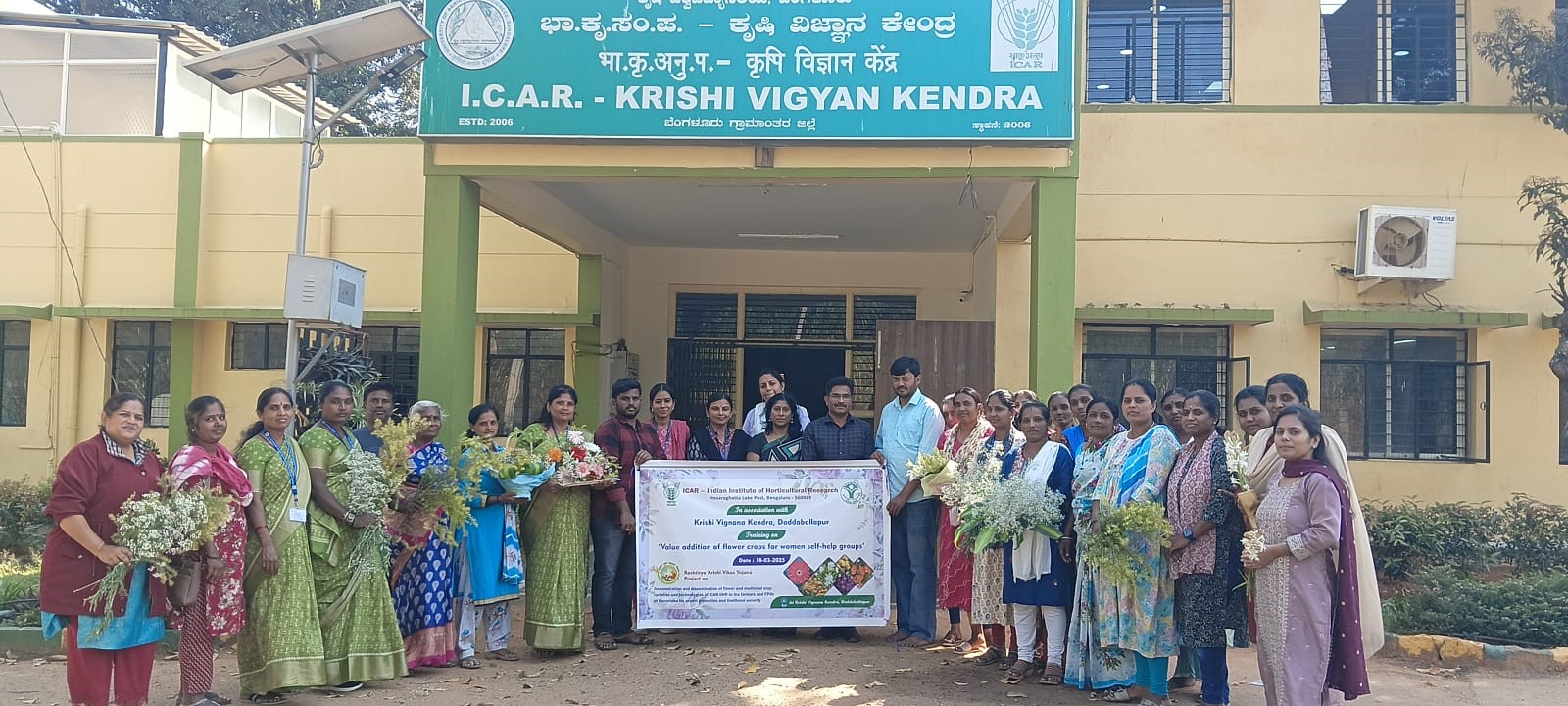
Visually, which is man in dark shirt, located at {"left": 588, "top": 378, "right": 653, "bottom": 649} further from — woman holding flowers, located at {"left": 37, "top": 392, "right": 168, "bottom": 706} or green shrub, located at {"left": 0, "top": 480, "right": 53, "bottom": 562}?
green shrub, located at {"left": 0, "top": 480, "right": 53, "bottom": 562}

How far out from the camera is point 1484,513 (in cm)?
921

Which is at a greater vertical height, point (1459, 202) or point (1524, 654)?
point (1459, 202)

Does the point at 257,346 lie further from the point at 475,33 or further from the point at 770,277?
the point at 475,33

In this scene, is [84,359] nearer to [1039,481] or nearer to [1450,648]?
[1039,481]

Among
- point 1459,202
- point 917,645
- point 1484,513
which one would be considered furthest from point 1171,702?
point 1459,202

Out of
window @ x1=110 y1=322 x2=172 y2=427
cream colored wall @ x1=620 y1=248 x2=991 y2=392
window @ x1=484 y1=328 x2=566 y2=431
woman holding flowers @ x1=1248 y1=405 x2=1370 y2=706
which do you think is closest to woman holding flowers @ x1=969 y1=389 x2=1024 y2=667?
woman holding flowers @ x1=1248 y1=405 x2=1370 y2=706

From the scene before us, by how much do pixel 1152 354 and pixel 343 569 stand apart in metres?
7.62

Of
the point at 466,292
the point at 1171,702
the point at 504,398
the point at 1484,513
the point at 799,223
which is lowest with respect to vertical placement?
the point at 1171,702

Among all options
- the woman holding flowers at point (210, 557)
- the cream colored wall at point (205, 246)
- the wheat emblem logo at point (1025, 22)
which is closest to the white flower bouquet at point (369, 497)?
the woman holding flowers at point (210, 557)

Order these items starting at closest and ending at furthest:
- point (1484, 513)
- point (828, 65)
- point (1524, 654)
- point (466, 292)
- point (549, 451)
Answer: point (549, 451) < point (1524, 654) < point (828, 65) < point (466, 292) < point (1484, 513)

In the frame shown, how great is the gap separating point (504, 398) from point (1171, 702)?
843cm

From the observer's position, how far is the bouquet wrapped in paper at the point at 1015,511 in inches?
222

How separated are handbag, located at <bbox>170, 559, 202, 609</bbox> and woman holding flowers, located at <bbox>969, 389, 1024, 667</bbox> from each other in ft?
12.2

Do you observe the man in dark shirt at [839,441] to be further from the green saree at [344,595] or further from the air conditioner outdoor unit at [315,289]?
the air conditioner outdoor unit at [315,289]
